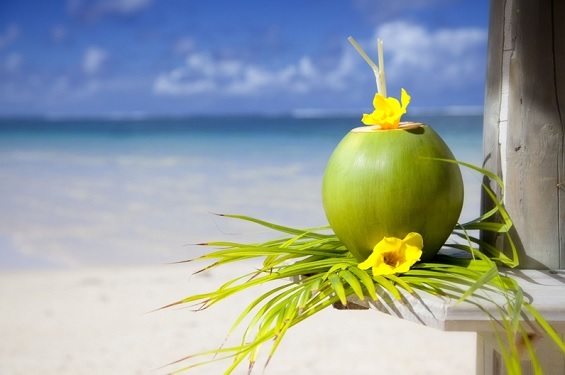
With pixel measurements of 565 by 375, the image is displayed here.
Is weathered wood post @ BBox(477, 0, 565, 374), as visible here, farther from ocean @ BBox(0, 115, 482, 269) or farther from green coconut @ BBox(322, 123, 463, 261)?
ocean @ BBox(0, 115, 482, 269)

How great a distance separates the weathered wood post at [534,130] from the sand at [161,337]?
1.77m

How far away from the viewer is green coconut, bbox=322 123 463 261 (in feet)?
4.06

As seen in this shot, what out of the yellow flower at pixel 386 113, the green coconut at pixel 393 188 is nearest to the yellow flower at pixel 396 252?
the green coconut at pixel 393 188

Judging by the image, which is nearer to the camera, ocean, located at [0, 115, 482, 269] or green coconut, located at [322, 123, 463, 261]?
green coconut, located at [322, 123, 463, 261]

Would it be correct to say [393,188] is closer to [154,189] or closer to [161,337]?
[161,337]

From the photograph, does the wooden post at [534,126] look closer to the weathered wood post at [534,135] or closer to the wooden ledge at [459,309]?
the weathered wood post at [534,135]

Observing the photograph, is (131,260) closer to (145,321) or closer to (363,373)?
(145,321)

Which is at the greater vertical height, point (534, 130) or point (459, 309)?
point (534, 130)

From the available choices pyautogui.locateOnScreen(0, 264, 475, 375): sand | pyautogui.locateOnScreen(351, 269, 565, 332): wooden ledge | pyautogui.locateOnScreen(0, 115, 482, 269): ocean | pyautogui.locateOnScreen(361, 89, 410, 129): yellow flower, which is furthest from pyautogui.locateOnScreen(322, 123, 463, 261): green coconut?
pyautogui.locateOnScreen(0, 264, 475, 375): sand

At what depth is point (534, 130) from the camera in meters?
1.35

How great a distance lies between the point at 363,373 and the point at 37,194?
624cm

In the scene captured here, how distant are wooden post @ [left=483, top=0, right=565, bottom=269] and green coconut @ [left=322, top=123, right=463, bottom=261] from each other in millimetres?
142

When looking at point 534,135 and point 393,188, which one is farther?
point 534,135

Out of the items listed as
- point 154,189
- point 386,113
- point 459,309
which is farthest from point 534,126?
point 154,189
